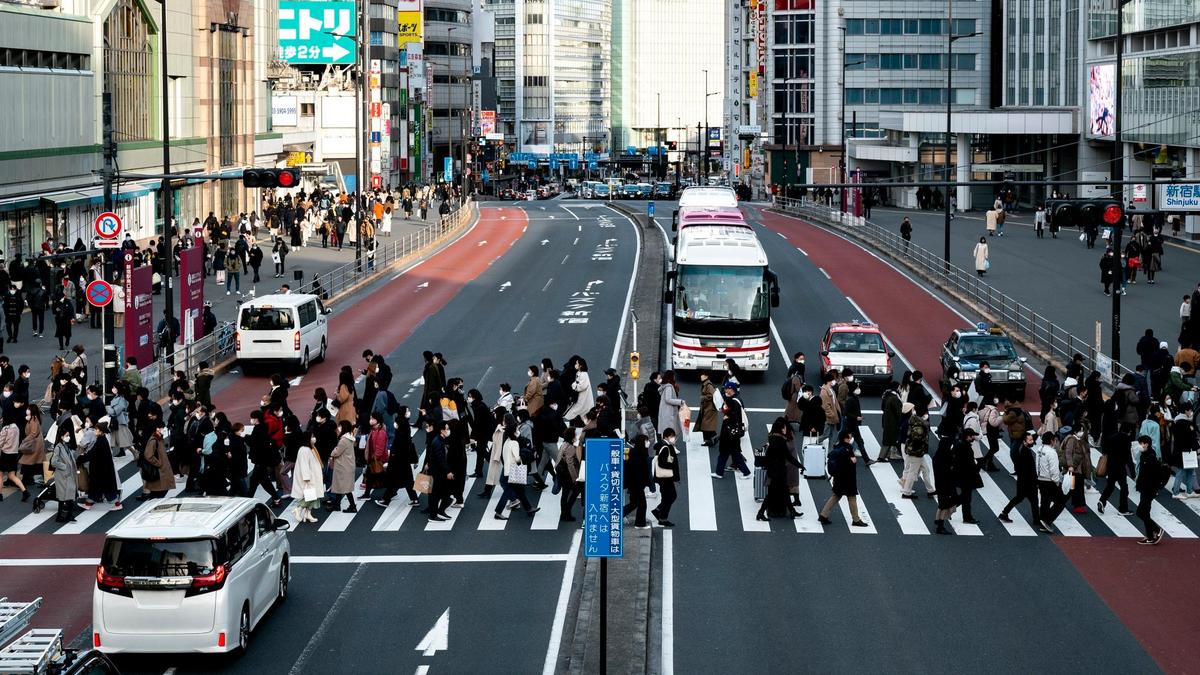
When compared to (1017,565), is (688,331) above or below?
above

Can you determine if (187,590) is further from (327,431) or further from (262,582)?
(327,431)

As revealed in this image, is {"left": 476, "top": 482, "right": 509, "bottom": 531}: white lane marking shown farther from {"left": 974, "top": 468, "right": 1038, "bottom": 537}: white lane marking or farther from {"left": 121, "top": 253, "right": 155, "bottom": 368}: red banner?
{"left": 121, "top": 253, "right": 155, "bottom": 368}: red banner

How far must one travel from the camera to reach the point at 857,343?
37156 mm

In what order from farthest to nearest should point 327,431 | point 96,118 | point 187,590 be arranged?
point 96,118 < point 327,431 < point 187,590

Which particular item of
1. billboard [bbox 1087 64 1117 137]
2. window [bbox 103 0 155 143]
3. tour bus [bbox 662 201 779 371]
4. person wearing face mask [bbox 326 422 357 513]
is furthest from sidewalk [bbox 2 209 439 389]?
billboard [bbox 1087 64 1117 137]

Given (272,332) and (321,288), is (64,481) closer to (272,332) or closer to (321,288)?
(272,332)

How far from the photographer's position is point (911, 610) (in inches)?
775

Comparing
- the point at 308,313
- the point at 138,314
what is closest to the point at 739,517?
the point at 138,314

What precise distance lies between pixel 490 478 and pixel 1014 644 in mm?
10142

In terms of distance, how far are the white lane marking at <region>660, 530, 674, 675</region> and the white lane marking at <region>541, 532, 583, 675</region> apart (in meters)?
1.20

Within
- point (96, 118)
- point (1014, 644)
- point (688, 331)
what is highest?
point (96, 118)

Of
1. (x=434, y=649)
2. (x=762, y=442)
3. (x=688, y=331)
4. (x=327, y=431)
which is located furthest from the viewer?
(x=688, y=331)

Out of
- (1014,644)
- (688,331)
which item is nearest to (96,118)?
(688,331)

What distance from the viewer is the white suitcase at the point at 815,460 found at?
2756 cm
